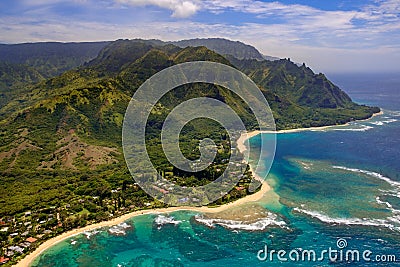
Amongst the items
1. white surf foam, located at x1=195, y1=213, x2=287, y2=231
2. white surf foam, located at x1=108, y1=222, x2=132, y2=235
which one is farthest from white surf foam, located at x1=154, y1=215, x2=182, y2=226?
white surf foam, located at x1=108, y1=222, x2=132, y2=235

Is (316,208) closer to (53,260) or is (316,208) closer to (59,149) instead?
(53,260)

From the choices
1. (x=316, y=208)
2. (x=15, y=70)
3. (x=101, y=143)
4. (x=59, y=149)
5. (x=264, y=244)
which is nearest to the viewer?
(x=264, y=244)

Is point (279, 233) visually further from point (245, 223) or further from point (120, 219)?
point (120, 219)

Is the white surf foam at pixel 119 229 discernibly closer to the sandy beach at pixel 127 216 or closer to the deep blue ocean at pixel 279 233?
the deep blue ocean at pixel 279 233

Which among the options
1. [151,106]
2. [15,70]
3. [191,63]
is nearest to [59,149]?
[151,106]

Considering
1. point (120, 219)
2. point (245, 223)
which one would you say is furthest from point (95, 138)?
point (245, 223)

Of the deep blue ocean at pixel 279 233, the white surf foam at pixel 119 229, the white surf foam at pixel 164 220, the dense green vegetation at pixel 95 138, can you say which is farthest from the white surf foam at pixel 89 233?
the white surf foam at pixel 164 220
